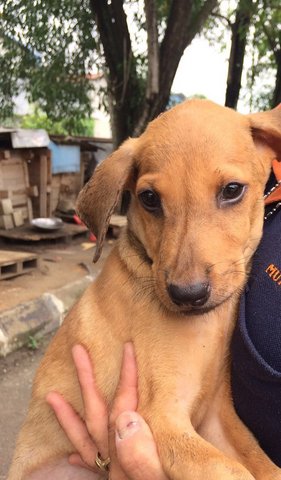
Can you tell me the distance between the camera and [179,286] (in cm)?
182

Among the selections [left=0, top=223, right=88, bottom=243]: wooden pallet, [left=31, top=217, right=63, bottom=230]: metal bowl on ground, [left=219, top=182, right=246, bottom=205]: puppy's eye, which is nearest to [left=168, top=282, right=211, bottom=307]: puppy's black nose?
[left=219, top=182, right=246, bottom=205]: puppy's eye

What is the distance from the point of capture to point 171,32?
989 cm

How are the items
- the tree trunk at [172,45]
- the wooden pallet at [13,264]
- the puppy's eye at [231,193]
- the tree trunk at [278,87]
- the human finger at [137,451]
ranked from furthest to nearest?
the tree trunk at [278,87] < the tree trunk at [172,45] < the wooden pallet at [13,264] < the puppy's eye at [231,193] < the human finger at [137,451]

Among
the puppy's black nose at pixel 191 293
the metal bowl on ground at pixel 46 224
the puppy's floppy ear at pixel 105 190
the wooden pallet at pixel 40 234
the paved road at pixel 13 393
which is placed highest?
the puppy's floppy ear at pixel 105 190

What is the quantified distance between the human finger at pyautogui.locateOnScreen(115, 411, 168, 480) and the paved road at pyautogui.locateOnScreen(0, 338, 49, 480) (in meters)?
2.30

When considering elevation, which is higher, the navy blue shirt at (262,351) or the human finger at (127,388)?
the navy blue shirt at (262,351)

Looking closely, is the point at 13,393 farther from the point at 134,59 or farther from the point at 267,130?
the point at 134,59

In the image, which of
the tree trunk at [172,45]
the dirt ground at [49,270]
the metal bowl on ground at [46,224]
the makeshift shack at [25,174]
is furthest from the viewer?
the makeshift shack at [25,174]

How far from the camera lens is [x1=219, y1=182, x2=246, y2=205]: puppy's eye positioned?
2047 millimetres

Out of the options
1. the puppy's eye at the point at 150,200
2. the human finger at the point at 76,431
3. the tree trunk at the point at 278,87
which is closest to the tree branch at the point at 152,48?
the tree trunk at the point at 278,87

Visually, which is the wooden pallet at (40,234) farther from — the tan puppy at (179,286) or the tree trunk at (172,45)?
the tan puppy at (179,286)

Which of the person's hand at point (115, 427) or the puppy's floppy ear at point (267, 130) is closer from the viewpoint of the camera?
the person's hand at point (115, 427)

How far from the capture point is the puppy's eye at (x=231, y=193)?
2.05m

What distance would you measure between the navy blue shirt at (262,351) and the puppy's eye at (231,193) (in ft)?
0.68
